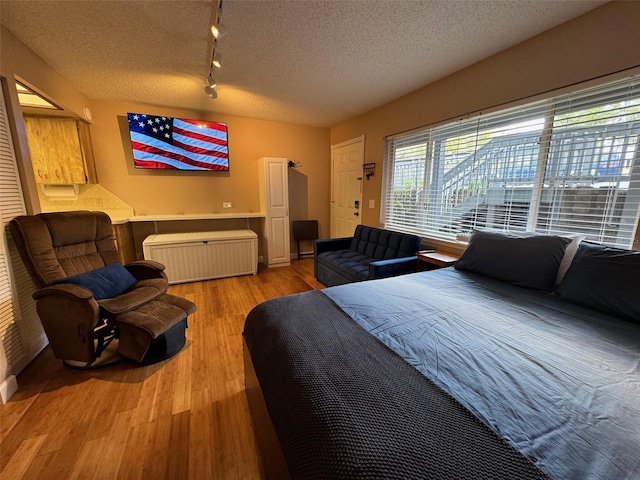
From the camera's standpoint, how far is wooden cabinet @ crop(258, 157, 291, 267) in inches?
161

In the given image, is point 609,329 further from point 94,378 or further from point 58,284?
point 58,284

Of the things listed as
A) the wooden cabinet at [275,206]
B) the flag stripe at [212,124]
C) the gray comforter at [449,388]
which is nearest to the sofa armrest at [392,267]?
the gray comforter at [449,388]

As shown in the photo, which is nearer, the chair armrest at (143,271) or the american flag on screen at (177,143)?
the chair armrest at (143,271)

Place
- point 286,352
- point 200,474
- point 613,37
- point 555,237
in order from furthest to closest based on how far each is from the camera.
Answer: point 555,237
point 613,37
point 200,474
point 286,352

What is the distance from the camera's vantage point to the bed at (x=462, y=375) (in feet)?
2.19

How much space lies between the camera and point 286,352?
110 centimetres

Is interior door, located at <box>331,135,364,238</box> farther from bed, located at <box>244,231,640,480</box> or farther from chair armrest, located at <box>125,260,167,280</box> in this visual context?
chair armrest, located at <box>125,260,167,280</box>

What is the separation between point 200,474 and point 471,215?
9.52 ft

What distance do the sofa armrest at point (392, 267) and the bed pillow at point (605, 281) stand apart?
1.22m

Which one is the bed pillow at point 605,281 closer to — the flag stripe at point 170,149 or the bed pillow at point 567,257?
the bed pillow at point 567,257

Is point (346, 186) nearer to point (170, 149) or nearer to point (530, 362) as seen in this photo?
point (170, 149)

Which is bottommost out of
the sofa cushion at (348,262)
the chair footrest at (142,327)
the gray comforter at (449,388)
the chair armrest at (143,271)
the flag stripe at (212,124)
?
the chair footrest at (142,327)

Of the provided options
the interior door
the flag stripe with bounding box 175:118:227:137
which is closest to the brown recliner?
the flag stripe with bounding box 175:118:227:137

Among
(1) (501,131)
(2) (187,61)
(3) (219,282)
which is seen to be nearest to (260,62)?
(2) (187,61)
